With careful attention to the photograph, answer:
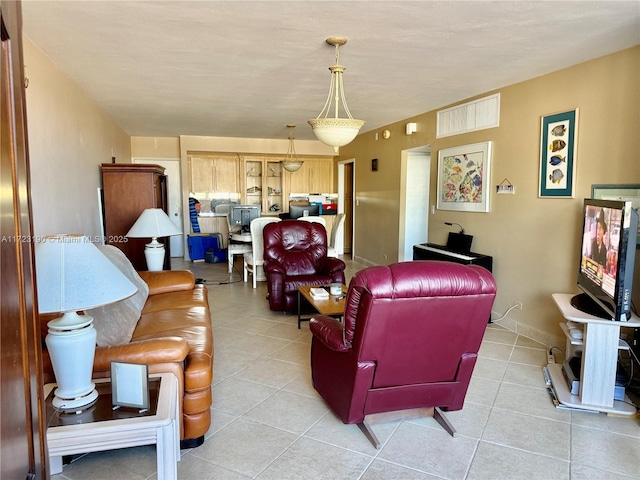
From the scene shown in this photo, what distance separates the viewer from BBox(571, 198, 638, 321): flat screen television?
2.47m

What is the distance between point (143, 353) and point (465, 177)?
392 centimetres

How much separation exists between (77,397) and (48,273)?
552mm

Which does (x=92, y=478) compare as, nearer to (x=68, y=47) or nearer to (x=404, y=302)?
(x=404, y=302)

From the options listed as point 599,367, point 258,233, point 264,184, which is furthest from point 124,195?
point 599,367

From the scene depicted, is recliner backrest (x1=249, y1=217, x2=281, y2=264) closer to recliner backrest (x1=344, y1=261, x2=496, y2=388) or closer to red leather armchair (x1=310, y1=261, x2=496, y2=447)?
red leather armchair (x1=310, y1=261, x2=496, y2=447)

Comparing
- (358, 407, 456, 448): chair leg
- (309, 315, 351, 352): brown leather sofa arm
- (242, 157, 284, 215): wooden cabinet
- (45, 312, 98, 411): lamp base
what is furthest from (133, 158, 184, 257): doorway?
(45, 312, 98, 411): lamp base

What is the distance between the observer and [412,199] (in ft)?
20.7

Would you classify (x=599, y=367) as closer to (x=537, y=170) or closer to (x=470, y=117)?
(x=537, y=170)

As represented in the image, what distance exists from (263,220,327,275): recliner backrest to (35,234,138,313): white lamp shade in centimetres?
313

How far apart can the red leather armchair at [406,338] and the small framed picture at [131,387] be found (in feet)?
3.13

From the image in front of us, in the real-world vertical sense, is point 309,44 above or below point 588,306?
above

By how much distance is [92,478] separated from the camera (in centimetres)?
201

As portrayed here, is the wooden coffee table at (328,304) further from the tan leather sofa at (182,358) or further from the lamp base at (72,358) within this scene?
the lamp base at (72,358)

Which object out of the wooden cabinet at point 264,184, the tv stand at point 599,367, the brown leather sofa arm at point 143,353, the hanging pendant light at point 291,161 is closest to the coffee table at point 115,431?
the brown leather sofa arm at point 143,353
